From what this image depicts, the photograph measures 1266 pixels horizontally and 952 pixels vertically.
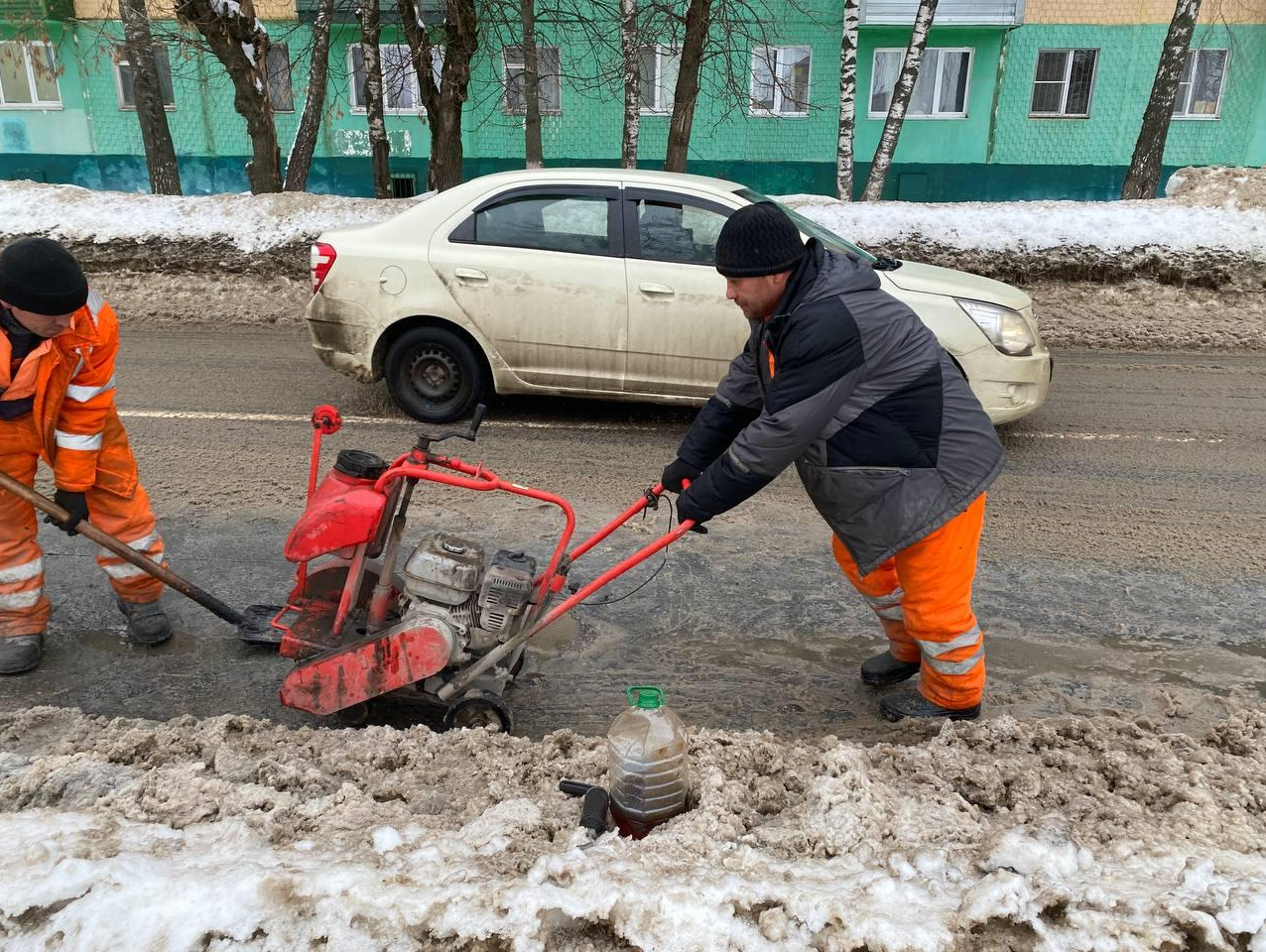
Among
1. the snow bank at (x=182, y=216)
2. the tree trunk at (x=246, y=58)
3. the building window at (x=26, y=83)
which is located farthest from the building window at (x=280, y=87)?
the snow bank at (x=182, y=216)

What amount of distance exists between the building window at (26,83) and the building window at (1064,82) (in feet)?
70.2

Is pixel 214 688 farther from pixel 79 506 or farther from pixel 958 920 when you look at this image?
pixel 958 920

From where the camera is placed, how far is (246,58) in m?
11.9

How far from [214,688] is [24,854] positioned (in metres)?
1.64

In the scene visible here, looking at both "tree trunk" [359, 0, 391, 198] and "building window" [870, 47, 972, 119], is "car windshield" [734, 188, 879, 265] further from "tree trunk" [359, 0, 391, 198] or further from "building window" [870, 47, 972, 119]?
"building window" [870, 47, 972, 119]

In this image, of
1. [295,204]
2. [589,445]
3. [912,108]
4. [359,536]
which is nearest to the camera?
[359,536]

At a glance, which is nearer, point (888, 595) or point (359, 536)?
point (359, 536)

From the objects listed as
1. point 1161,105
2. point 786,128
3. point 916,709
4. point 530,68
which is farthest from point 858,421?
point 786,128

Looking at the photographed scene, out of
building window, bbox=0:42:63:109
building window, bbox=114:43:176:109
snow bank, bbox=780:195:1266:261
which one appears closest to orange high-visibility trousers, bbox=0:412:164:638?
snow bank, bbox=780:195:1266:261

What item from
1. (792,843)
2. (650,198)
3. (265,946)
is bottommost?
(792,843)

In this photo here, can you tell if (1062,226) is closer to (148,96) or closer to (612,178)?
(612,178)

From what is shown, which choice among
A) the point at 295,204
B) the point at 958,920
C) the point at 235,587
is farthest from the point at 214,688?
the point at 295,204

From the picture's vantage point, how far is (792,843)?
7.76 ft

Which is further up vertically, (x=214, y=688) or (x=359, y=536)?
(x=359, y=536)
